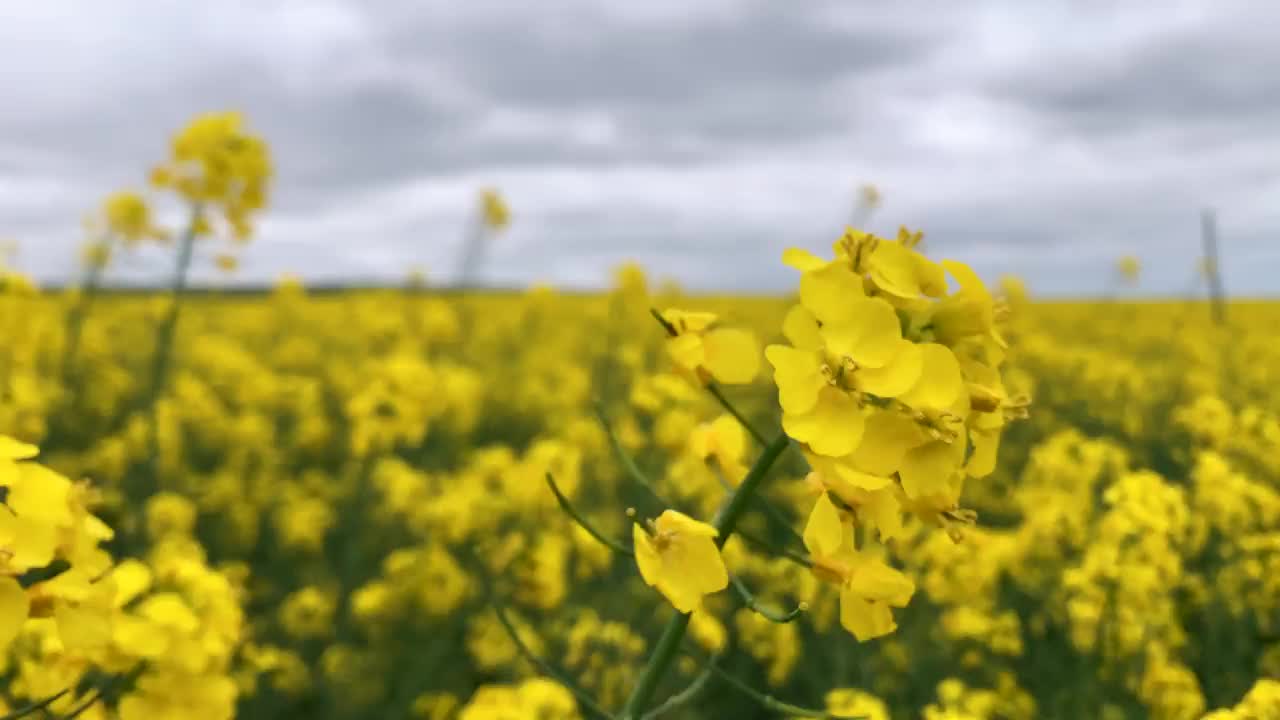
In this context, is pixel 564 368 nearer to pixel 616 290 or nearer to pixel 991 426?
pixel 616 290

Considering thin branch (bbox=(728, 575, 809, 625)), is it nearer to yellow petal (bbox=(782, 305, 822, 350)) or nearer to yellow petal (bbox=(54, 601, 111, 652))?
yellow petal (bbox=(782, 305, 822, 350))

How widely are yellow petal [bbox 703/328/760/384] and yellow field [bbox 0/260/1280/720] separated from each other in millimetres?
24

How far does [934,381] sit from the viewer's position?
3.99ft

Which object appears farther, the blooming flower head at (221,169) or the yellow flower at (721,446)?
the blooming flower head at (221,169)

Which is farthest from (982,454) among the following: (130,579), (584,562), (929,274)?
(584,562)

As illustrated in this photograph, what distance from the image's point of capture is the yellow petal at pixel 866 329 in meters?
1.23

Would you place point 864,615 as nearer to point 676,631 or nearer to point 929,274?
point 676,631

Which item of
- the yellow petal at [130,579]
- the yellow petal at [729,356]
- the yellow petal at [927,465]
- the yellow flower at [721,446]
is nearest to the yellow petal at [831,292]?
the yellow petal at [927,465]

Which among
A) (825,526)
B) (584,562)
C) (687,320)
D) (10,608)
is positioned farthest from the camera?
(584,562)

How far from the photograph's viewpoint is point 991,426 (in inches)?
51.8

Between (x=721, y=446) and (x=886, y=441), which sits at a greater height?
(x=886, y=441)

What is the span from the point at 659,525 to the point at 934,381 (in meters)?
0.41

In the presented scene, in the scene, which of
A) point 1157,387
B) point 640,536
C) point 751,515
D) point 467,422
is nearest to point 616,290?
point 467,422

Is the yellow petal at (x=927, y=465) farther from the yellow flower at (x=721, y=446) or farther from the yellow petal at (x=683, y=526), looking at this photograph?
the yellow flower at (x=721, y=446)
